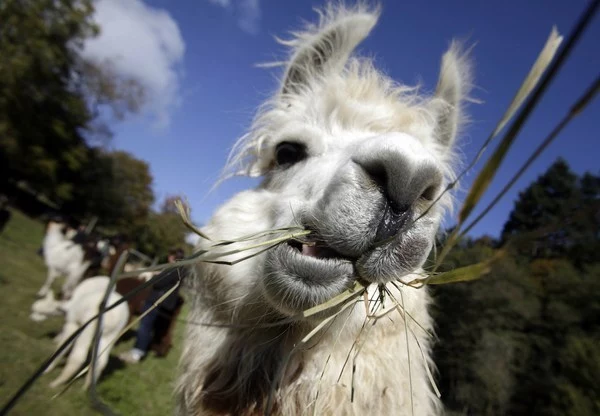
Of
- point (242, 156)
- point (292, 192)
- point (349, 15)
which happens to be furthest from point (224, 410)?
point (349, 15)

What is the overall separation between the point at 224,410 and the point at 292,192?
1.12 metres

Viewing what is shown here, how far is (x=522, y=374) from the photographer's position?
307 inches

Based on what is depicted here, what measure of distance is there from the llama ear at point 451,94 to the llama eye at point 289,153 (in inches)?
39.7

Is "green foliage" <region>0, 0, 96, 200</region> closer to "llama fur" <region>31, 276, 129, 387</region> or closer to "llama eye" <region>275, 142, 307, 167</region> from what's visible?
"llama fur" <region>31, 276, 129, 387</region>

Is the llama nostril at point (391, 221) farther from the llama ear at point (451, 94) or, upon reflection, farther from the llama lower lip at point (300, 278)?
the llama ear at point (451, 94)

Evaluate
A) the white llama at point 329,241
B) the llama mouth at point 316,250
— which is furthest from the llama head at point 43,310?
the llama mouth at point 316,250

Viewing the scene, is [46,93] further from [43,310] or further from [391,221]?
[391,221]

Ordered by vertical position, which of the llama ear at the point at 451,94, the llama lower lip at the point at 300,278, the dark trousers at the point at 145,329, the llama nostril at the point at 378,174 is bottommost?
the dark trousers at the point at 145,329

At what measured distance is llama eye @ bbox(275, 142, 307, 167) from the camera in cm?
212

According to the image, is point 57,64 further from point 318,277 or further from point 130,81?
point 318,277

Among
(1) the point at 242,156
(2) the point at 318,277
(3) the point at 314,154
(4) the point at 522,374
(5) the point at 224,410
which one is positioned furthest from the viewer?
(4) the point at 522,374

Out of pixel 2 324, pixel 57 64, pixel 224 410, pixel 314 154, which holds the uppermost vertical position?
pixel 57 64

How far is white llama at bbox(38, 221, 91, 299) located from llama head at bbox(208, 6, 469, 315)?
7658 millimetres

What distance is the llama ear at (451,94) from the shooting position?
2312mm
